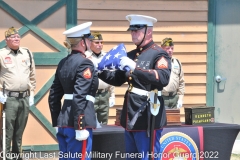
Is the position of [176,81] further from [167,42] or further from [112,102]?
[112,102]

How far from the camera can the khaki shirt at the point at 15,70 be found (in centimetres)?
773

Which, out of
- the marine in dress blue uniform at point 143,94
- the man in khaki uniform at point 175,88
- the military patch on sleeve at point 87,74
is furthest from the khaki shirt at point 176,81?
the military patch on sleeve at point 87,74

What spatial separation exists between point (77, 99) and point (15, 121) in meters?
2.68

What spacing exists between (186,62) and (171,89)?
82 centimetres

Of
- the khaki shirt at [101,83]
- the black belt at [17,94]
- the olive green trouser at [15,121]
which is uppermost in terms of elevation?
the khaki shirt at [101,83]

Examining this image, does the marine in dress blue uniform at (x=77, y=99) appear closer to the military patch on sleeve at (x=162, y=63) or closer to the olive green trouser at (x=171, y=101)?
the military patch on sleeve at (x=162, y=63)

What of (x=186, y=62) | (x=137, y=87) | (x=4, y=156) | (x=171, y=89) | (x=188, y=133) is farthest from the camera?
(x=186, y=62)

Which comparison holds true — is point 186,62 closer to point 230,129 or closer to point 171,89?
point 171,89

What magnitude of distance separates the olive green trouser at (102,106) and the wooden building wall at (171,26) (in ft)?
1.20

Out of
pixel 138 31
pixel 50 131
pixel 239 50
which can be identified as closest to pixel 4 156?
pixel 50 131

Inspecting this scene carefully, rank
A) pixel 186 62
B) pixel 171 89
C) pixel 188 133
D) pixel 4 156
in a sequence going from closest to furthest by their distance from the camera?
pixel 188 133 < pixel 4 156 < pixel 171 89 < pixel 186 62

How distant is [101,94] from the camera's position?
335 inches

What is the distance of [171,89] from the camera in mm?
8570

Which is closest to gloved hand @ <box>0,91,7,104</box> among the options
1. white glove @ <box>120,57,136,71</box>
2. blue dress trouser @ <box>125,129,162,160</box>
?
blue dress trouser @ <box>125,129,162,160</box>
